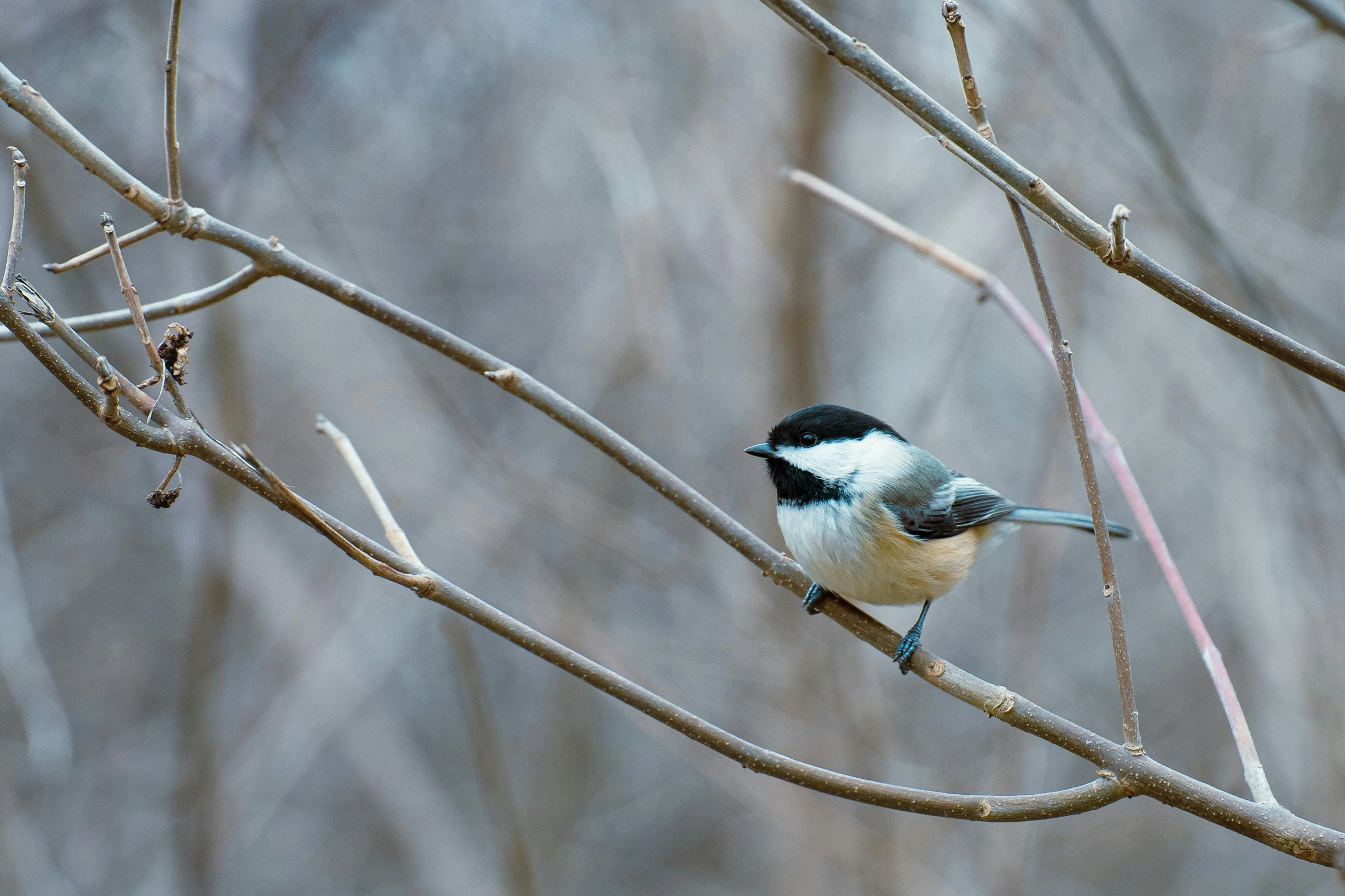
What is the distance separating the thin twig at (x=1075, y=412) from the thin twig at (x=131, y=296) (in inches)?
39.0

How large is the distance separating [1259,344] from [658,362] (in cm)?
251

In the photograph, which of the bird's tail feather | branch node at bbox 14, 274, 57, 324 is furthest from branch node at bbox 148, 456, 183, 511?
the bird's tail feather

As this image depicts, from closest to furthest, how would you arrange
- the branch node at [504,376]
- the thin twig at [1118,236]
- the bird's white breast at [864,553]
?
the thin twig at [1118,236] < the branch node at [504,376] < the bird's white breast at [864,553]

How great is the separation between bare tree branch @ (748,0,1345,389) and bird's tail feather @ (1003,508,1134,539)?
4.19ft

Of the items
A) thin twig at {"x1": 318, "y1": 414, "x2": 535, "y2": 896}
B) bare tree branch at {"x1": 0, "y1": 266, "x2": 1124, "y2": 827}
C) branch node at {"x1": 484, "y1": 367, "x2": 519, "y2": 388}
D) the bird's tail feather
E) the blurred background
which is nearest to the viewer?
bare tree branch at {"x1": 0, "y1": 266, "x2": 1124, "y2": 827}

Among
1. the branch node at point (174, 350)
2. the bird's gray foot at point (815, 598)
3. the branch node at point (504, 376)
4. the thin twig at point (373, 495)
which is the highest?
the branch node at point (504, 376)

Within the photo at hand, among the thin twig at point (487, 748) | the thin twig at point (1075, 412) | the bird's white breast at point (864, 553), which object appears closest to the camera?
the thin twig at point (1075, 412)

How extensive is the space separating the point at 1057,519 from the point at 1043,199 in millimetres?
1468

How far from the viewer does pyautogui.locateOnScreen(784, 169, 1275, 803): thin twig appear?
52.8 inches

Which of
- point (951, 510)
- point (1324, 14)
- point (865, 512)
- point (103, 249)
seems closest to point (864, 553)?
point (865, 512)

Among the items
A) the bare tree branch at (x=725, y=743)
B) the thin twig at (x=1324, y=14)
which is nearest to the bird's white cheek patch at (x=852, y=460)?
the bare tree branch at (x=725, y=743)

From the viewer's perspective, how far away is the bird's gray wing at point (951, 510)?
7.16 feet

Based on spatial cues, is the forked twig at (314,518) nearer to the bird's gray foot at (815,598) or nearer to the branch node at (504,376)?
the branch node at (504,376)

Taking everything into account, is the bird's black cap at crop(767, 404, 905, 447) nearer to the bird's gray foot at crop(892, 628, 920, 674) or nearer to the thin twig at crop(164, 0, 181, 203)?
the bird's gray foot at crop(892, 628, 920, 674)
